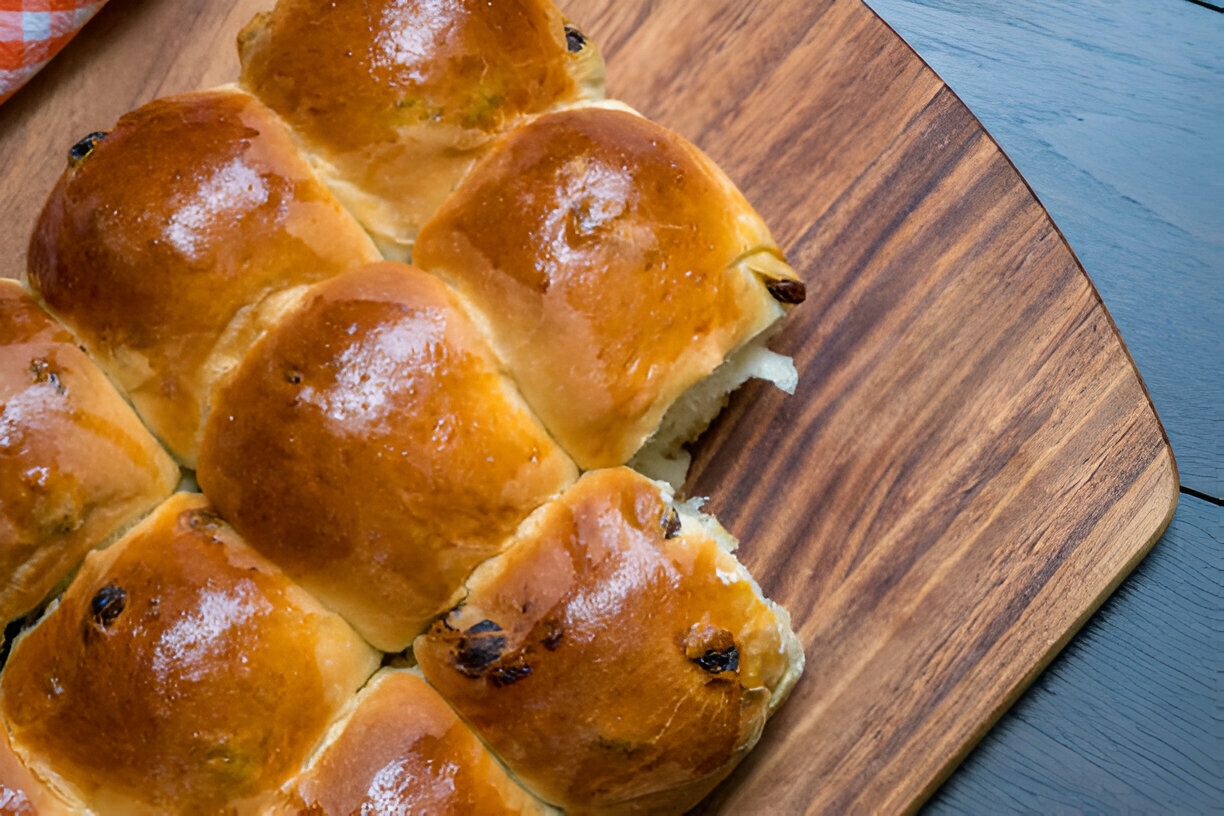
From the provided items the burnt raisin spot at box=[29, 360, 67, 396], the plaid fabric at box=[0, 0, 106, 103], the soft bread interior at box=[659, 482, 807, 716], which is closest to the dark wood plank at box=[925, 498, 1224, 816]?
the soft bread interior at box=[659, 482, 807, 716]

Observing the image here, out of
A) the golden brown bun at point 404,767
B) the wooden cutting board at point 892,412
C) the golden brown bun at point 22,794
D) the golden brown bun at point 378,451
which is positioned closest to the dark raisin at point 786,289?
the wooden cutting board at point 892,412

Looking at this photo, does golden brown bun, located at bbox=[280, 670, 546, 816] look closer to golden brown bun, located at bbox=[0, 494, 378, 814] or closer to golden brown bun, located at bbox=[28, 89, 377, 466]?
golden brown bun, located at bbox=[0, 494, 378, 814]

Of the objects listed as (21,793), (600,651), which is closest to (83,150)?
(21,793)

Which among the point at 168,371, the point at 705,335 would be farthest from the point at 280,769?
the point at 705,335

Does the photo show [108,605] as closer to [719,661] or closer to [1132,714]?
[719,661]

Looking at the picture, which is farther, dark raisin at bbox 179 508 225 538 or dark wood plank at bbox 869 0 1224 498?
dark wood plank at bbox 869 0 1224 498

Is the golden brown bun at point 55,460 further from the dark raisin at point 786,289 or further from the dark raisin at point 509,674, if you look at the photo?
the dark raisin at point 786,289

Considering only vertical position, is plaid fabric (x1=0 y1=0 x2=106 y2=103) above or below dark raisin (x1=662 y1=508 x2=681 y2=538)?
above
